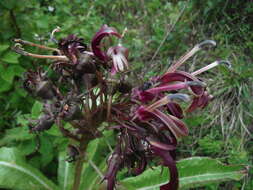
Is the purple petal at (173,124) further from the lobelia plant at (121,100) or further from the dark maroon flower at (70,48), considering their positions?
the dark maroon flower at (70,48)

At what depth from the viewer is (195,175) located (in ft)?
5.90

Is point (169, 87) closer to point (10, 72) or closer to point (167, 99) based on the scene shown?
point (167, 99)

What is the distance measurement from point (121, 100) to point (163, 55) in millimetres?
2438

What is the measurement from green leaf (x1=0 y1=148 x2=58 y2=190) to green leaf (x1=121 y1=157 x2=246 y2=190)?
0.44 metres

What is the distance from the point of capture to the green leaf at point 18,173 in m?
1.66

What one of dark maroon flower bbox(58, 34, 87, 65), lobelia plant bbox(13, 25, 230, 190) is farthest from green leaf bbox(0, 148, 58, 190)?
dark maroon flower bbox(58, 34, 87, 65)

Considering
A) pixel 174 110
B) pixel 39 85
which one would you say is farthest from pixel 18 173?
pixel 174 110

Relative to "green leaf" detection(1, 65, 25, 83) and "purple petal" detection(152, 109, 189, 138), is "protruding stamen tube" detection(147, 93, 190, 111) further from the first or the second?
"green leaf" detection(1, 65, 25, 83)

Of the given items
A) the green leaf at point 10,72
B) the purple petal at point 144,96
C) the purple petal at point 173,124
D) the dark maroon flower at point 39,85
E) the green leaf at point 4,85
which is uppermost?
the green leaf at point 10,72

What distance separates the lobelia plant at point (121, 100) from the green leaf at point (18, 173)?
62cm

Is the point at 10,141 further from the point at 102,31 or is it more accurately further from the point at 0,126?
the point at 102,31

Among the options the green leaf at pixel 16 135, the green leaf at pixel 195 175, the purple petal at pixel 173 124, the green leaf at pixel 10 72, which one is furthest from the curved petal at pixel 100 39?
the green leaf at pixel 10 72

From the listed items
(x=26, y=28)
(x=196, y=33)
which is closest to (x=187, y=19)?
(x=196, y=33)

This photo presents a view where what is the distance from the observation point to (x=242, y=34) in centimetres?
374
